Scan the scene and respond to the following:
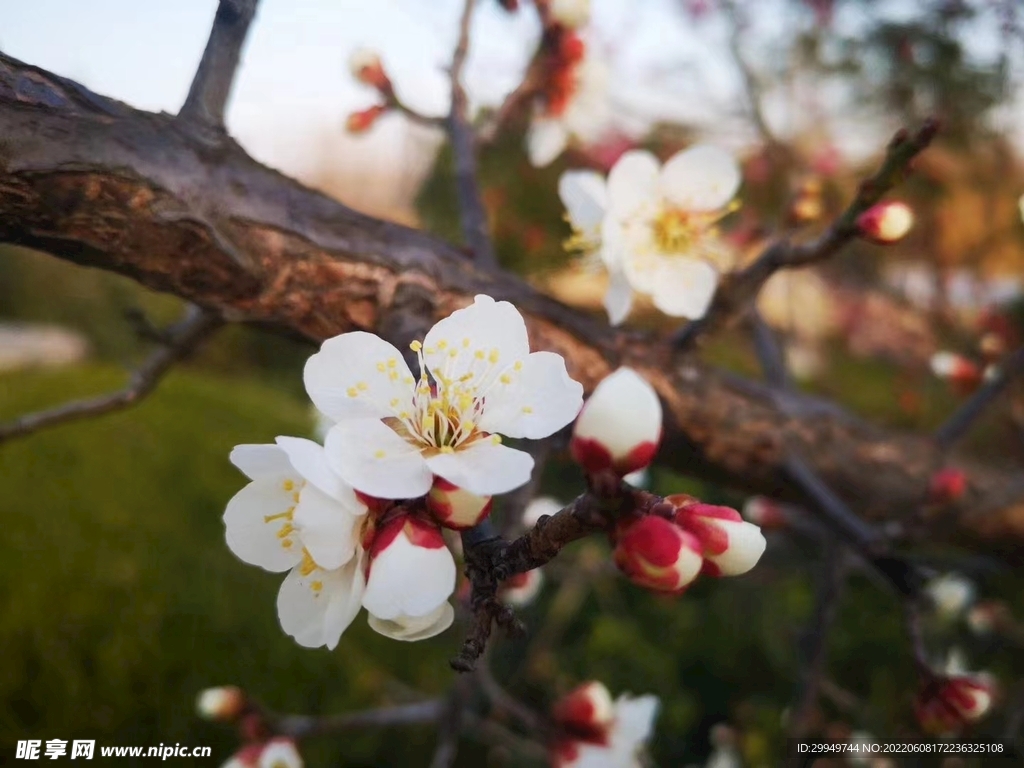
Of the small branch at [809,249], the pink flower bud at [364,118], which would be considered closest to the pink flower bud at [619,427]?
the small branch at [809,249]

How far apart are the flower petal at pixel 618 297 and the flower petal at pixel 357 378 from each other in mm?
423

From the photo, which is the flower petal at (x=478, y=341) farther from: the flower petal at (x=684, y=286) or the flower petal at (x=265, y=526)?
the flower petal at (x=684, y=286)

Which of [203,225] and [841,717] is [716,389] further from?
[841,717]

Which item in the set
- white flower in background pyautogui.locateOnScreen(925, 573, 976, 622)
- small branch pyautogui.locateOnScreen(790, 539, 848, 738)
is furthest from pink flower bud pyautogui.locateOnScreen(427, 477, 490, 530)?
white flower in background pyautogui.locateOnScreen(925, 573, 976, 622)

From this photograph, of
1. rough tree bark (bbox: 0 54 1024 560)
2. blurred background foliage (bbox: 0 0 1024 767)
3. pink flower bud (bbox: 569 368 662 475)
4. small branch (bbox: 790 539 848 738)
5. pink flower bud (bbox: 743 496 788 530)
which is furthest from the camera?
blurred background foliage (bbox: 0 0 1024 767)

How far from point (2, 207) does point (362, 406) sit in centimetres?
37

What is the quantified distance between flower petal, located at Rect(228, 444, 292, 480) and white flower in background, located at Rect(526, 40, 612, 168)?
34.4 inches

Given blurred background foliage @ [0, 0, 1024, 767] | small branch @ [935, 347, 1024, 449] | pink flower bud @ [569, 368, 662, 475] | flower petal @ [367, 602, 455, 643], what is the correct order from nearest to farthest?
pink flower bud @ [569, 368, 662, 475] < flower petal @ [367, 602, 455, 643] < small branch @ [935, 347, 1024, 449] < blurred background foliage @ [0, 0, 1024, 767]

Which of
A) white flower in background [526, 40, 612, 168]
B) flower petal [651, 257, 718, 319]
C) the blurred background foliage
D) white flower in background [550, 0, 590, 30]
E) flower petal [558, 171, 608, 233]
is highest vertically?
white flower in background [550, 0, 590, 30]

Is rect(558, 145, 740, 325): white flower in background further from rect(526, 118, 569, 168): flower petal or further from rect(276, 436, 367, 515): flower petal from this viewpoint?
rect(276, 436, 367, 515): flower petal

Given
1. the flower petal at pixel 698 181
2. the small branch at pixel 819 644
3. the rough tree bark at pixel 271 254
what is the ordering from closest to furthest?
1. the rough tree bark at pixel 271 254
2. the flower petal at pixel 698 181
3. the small branch at pixel 819 644

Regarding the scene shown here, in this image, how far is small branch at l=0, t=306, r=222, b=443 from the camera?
966 millimetres

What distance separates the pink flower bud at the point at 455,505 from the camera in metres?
0.54

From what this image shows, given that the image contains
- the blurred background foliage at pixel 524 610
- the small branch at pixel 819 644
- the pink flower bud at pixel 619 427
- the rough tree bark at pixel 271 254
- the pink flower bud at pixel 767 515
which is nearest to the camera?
the pink flower bud at pixel 619 427
